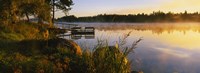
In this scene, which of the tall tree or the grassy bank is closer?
the grassy bank

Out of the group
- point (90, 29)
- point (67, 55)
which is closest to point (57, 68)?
point (67, 55)

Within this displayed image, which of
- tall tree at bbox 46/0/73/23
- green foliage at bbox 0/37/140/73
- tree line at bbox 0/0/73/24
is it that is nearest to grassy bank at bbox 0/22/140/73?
green foliage at bbox 0/37/140/73

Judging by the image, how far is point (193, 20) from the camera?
183 metres

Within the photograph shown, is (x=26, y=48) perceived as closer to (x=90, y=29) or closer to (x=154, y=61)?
(x=154, y=61)

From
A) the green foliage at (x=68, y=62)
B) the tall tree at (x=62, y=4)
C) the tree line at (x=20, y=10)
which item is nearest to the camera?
the green foliage at (x=68, y=62)

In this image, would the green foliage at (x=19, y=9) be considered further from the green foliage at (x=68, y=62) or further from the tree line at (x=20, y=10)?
the green foliage at (x=68, y=62)

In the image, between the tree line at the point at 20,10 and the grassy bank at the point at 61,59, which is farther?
the tree line at the point at 20,10

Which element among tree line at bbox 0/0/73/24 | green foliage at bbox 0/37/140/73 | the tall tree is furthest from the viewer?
the tall tree

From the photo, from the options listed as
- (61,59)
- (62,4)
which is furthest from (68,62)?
(62,4)

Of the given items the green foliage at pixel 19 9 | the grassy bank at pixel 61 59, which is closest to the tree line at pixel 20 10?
the green foliage at pixel 19 9

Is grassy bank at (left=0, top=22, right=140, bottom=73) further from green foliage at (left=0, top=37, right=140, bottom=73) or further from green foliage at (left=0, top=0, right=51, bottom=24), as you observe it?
green foliage at (left=0, top=0, right=51, bottom=24)

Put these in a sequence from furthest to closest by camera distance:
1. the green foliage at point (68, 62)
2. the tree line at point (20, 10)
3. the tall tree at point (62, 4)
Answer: the tall tree at point (62, 4), the tree line at point (20, 10), the green foliage at point (68, 62)

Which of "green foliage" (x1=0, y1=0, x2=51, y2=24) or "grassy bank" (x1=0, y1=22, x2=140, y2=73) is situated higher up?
"green foliage" (x1=0, y1=0, x2=51, y2=24)

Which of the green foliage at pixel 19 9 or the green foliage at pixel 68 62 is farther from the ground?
the green foliage at pixel 19 9
